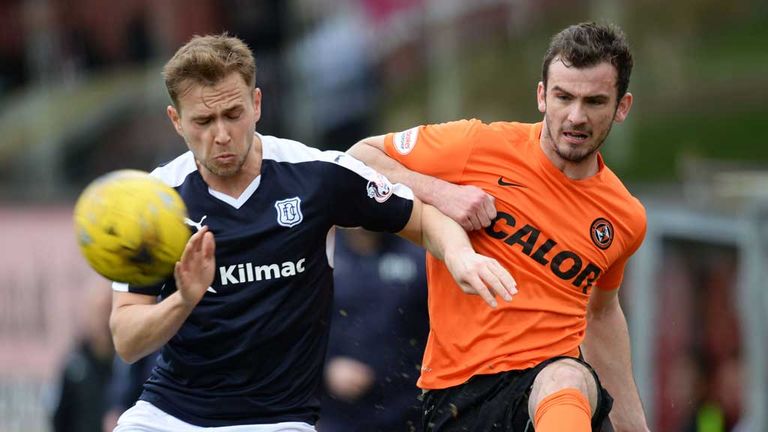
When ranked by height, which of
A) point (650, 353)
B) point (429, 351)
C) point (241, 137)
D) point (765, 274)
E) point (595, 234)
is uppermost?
point (241, 137)

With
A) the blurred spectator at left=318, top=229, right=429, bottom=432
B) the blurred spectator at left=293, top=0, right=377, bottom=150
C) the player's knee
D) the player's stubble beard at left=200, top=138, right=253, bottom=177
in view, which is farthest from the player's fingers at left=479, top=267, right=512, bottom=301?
the blurred spectator at left=293, top=0, right=377, bottom=150

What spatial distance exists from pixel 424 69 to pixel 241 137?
9022 mm

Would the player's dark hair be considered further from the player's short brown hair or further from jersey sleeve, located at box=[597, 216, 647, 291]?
the player's short brown hair

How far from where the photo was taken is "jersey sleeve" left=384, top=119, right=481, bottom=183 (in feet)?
20.1

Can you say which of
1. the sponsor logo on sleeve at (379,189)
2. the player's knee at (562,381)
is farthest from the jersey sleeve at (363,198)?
the player's knee at (562,381)

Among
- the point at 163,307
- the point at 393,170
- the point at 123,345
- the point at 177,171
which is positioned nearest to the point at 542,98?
the point at 393,170

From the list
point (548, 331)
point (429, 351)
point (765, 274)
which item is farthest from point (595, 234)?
point (765, 274)

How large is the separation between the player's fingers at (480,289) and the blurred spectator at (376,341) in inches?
89.6

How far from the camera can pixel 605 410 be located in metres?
5.73

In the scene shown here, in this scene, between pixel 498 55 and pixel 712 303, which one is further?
pixel 498 55

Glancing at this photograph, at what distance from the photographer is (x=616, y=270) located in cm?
622

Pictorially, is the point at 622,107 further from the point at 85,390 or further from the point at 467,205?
the point at 85,390

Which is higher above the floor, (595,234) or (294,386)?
(595,234)

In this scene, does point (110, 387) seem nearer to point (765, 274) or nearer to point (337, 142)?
point (337, 142)
